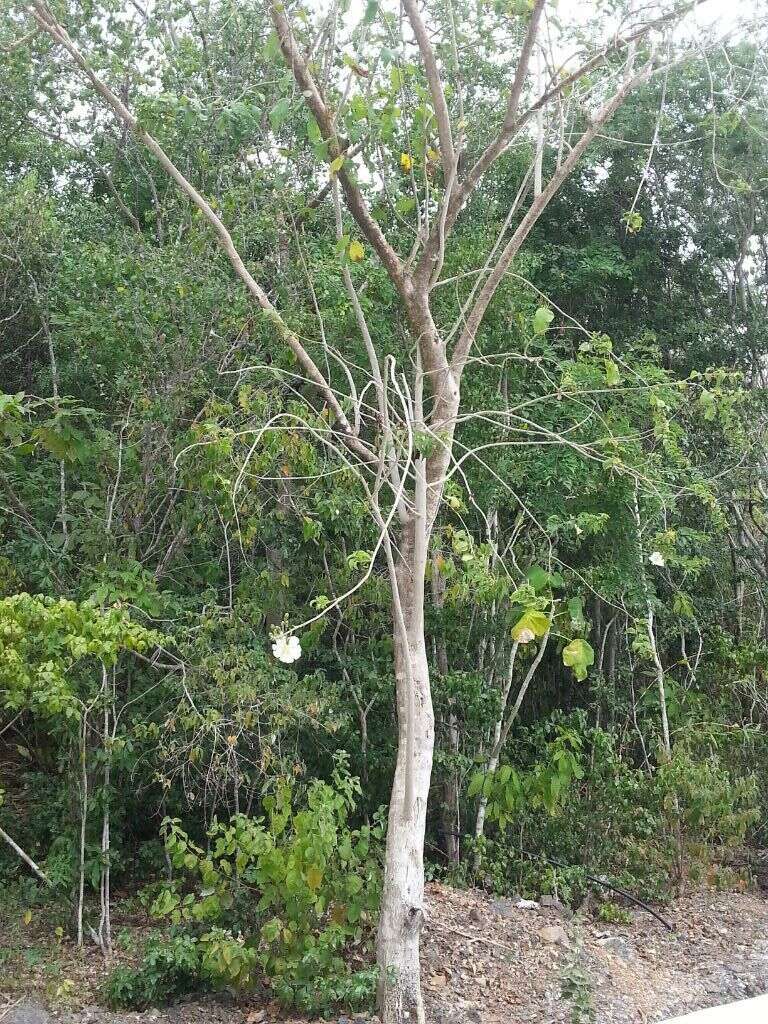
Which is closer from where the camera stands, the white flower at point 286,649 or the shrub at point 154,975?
the white flower at point 286,649

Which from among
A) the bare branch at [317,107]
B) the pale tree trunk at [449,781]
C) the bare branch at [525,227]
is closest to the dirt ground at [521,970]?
the pale tree trunk at [449,781]

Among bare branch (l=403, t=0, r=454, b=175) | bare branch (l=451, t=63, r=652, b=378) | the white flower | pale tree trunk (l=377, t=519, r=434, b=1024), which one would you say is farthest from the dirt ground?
bare branch (l=403, t=0, r=454, b=175)

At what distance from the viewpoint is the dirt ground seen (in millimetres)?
3555

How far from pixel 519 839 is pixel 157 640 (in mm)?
2432

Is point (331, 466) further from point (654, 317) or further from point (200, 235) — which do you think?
point (654, 317)

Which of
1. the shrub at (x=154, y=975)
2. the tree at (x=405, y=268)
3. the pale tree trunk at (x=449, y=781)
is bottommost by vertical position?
the shrub at (x=154, y=975)

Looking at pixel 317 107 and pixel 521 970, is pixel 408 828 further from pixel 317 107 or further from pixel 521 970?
pixel 317 107

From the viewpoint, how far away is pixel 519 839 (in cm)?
496

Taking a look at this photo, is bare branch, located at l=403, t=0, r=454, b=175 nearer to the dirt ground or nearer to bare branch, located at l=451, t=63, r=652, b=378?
bare branch, located at l=451, t=63, r=652, b=378

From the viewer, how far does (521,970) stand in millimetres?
3893

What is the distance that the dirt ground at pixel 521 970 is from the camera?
140 inches

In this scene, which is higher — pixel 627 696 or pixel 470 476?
pixel 470 476

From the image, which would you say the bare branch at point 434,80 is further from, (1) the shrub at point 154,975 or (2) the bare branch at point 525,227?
(1) the shrub at point 154,975

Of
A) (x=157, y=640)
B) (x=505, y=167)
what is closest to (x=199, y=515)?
(x=157, y=640)
